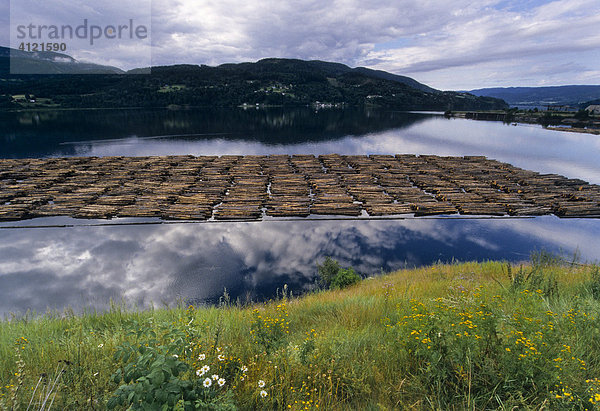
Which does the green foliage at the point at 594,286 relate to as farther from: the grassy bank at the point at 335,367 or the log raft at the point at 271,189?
the log raft at the point at 271,189

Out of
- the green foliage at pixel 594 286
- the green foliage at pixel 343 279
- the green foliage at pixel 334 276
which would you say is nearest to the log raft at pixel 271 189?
the green foliage at pixel 334 276

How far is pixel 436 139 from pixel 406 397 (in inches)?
3592

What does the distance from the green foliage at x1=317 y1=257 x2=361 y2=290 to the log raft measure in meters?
8.66

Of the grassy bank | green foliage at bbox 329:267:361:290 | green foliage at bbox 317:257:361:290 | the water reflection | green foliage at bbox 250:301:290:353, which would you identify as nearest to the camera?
the grassy bank

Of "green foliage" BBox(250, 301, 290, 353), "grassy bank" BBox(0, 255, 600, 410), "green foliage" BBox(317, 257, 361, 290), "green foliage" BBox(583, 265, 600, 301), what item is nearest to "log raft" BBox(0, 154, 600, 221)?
"green foliage" BBox(317, 257, 361, 290)

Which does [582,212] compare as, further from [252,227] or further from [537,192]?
[252,227]

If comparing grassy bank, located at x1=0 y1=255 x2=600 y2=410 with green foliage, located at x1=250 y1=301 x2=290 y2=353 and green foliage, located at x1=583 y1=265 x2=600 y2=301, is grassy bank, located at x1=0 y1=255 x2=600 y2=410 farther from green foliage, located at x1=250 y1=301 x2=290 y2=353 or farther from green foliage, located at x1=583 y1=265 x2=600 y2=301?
green foliage, located at x1=583 y1=265 x2=600 y2=301

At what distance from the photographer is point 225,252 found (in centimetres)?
1909

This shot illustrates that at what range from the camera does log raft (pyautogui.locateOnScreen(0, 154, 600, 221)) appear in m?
25.4

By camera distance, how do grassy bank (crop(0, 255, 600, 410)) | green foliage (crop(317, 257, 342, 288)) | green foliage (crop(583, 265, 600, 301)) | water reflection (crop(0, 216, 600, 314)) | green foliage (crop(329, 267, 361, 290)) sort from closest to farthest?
grassy bank (crop(0, 255, 600, 410)) → green foliage (crop(583, 265, 600, 301)) → green foliage (crop(329, 267, 361, 290)) → water reflection (crop(0, 216, 600, 314)) → green foliage (crop(317, 257, 342, 288))

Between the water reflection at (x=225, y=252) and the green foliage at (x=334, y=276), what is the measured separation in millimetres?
883

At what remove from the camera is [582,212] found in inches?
1035

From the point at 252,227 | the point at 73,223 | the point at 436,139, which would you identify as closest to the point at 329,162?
the point at 252,227

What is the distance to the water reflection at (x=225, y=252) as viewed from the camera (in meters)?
15.5
